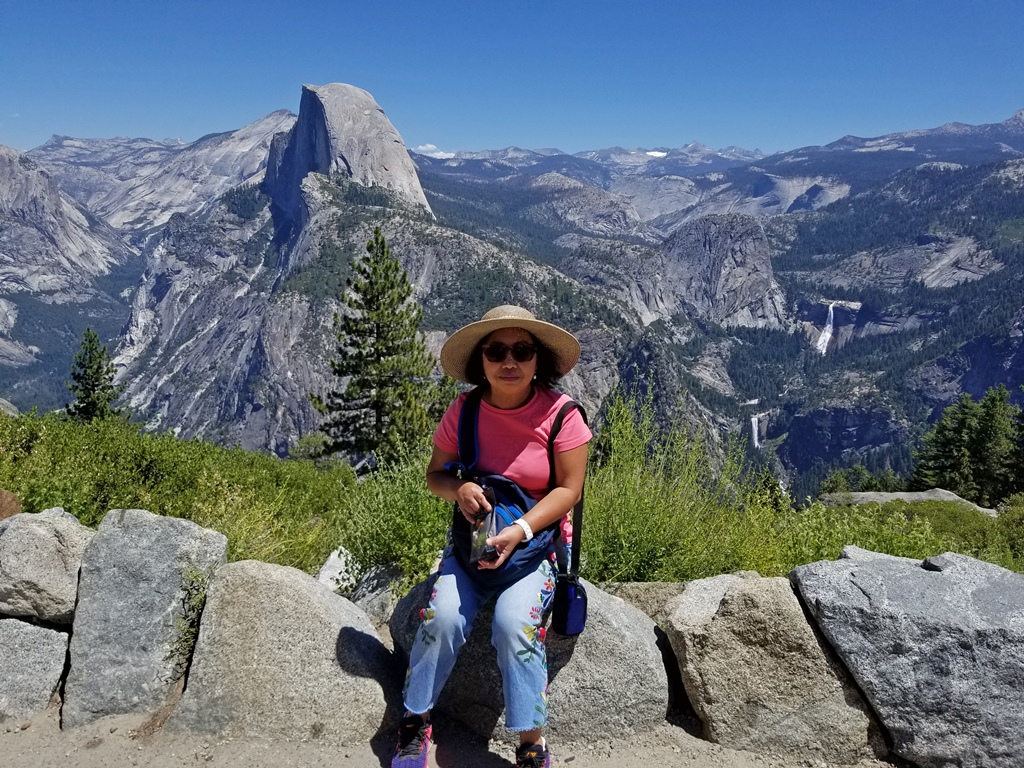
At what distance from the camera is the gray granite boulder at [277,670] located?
3.71 meters

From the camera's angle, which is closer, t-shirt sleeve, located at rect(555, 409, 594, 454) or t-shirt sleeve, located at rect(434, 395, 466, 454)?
t-shirt sleeve, located at rect(555, 409, 594, 454)

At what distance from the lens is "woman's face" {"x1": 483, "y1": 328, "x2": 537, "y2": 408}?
12.5 feet

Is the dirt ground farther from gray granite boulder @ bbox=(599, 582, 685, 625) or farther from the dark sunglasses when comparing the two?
the dark sunglasses

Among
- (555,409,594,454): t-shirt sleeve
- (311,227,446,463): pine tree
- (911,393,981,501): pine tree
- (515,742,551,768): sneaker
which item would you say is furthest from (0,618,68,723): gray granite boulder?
(911,393,981,501): pine tree

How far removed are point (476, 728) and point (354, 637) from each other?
99 centimetres

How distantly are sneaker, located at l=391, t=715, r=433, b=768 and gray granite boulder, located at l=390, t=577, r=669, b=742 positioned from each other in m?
0.44

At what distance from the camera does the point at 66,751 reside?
3531 mm

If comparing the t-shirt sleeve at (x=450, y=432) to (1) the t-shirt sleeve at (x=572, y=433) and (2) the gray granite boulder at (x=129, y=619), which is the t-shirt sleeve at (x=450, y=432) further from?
(2) the gray granite boulder at (x=129, y=619)

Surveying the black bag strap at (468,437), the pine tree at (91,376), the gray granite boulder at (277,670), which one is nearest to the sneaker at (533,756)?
the gray granite boulder at (277,670)

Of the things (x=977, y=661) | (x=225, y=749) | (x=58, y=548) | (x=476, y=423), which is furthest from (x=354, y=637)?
(x=977, y=661)

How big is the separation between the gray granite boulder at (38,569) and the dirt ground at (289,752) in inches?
25.3

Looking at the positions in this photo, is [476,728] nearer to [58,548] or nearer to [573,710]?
[573,710]

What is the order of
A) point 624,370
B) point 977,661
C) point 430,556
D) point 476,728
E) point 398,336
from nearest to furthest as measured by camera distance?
point 977,661
point 476,728
point 430,556
point 398,336
point 624,370

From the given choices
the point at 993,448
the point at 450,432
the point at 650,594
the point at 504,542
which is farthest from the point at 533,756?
the point at 993,448
